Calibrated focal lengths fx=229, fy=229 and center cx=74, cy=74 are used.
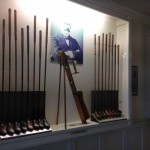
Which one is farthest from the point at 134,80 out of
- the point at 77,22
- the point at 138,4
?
the point at 77,22

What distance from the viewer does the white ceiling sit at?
3172 mm

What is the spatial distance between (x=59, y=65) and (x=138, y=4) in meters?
1.52

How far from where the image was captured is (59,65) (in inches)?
109

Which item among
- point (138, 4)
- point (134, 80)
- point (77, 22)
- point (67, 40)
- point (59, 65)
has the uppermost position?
point (138, 4)

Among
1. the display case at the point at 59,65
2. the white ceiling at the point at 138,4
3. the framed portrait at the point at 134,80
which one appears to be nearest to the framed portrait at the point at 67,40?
the display case at the point at 59,65

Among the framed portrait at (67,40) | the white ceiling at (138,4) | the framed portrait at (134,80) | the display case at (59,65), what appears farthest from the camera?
the framed portrait at (134,80)

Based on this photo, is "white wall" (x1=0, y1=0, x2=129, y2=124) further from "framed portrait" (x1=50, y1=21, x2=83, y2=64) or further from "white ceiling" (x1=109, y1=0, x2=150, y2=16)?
"white ceiling" (x1=109, y1=0, x2=150, y2=16)

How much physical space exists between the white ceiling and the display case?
0.80ft

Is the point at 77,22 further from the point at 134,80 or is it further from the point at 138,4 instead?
the point at 134,80

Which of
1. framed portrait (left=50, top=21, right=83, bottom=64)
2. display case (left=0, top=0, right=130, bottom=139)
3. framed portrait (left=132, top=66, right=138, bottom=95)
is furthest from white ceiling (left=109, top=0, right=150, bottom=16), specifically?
framed portrait (left=132, top=66, right=138, bottom=95)

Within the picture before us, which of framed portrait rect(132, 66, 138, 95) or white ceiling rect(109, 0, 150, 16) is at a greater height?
white ceiling rect(109, 0, 150, 16)

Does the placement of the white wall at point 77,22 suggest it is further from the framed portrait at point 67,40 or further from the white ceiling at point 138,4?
the white ceiling at point 138,4

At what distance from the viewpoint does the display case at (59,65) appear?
2307 mm

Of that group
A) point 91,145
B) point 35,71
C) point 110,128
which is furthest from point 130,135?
point 35,71
